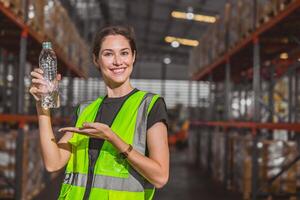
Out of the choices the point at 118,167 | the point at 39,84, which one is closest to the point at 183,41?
the point at 39,84

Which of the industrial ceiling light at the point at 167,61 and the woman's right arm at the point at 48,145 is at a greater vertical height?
the industrial ceiling light at the point at 167,61

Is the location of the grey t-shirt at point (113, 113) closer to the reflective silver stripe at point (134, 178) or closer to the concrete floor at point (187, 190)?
the reflective silver stripe at point (134, 178)

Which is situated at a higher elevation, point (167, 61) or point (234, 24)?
point (167, 61)

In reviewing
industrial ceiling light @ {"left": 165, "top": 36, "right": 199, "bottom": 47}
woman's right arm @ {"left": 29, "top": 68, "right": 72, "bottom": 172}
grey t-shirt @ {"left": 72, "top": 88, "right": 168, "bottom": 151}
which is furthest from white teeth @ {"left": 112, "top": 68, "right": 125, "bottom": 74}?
industrial ceiling light @ {"left": 165, "top": 36, "right": 199, "bottom": 47}

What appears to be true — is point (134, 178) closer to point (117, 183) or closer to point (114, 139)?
point (117, 183)

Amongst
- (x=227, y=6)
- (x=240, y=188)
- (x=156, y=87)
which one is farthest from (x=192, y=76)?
(x=156, y=87)

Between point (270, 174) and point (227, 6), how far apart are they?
12.9 ft

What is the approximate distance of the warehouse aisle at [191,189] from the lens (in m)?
8.86

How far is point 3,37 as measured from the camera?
7.83m

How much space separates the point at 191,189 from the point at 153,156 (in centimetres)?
824

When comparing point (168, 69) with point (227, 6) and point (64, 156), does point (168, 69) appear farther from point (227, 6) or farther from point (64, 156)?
point (64, 156)

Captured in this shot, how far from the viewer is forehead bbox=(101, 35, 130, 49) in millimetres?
2025

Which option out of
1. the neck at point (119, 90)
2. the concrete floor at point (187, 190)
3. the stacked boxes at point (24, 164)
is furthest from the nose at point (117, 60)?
the concrete floor at point (187, 190)

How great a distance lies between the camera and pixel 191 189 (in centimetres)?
991
